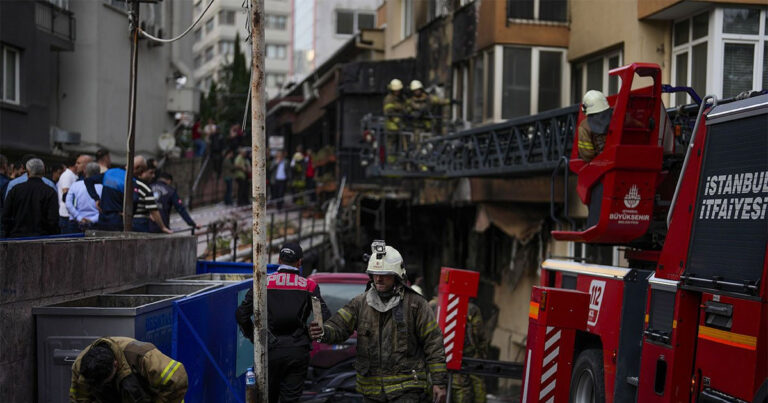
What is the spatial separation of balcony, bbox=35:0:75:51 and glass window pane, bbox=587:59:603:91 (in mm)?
12521

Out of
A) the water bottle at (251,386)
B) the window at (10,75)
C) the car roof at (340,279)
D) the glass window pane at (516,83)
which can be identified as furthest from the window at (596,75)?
the window at (10,75)

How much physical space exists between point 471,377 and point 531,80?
24.6ft

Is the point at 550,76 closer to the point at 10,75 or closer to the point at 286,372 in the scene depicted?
the point at 286,372

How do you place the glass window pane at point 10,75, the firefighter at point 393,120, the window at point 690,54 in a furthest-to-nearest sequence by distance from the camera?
1. the glass window pane at point 10,75
2. the firefighter at point 393,120
3. the window at point 690,54

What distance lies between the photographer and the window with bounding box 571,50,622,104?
52.3 ft

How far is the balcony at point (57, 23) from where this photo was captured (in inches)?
869

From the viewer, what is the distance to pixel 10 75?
2106 cm

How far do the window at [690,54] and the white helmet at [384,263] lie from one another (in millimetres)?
7580

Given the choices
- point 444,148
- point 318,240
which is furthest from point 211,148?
point 444,148

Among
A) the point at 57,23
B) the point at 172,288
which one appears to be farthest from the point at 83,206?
the point at 57,23

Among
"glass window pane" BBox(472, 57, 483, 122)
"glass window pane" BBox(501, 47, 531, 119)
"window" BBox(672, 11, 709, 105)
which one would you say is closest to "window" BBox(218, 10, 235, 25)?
"glass window pane" BBox(472, 57, 483, 122)

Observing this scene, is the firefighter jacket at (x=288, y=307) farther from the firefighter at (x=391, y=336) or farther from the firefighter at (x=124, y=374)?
the firefighter at (x=124, y=374)

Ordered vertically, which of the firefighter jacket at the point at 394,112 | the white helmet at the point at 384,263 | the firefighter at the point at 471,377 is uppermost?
the firefighter jacket at the point at 394,112

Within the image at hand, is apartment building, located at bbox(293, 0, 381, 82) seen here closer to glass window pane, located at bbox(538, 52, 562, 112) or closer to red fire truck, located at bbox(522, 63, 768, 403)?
glass window pane, located at bbox(538, 52, 562, 112)
